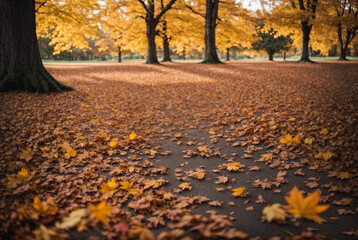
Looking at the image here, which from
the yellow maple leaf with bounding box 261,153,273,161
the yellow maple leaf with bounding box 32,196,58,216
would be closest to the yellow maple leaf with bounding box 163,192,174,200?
the yellow maple leaf with bounding box 32,196,58,216

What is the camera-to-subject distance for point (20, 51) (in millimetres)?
7586

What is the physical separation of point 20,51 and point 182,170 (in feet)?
26.7

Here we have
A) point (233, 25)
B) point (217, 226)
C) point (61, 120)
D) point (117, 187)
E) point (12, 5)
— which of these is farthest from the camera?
point (233, 25)

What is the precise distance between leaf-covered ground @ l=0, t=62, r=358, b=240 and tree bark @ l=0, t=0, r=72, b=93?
3.91 feet

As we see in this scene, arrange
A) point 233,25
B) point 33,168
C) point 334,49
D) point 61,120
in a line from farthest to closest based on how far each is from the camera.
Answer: point 334,49 < point 233,25 < point 61,120 < point 33,168

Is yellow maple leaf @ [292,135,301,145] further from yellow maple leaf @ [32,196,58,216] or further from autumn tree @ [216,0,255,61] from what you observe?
autumn tree @ [216,0,255,61]

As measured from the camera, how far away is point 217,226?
184cm

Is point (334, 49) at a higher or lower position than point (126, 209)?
higher

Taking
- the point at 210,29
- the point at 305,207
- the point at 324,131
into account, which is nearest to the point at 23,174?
the point at 305,207

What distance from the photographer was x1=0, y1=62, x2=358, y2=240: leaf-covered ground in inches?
75.2

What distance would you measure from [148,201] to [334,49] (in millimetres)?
77250

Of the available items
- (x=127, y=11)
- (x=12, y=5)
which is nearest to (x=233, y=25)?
(x=127, y=11)

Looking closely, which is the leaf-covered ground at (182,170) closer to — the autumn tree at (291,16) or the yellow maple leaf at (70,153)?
the yellow maple leaf at (70,153)

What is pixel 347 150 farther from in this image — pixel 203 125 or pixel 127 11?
pixel 127 11
